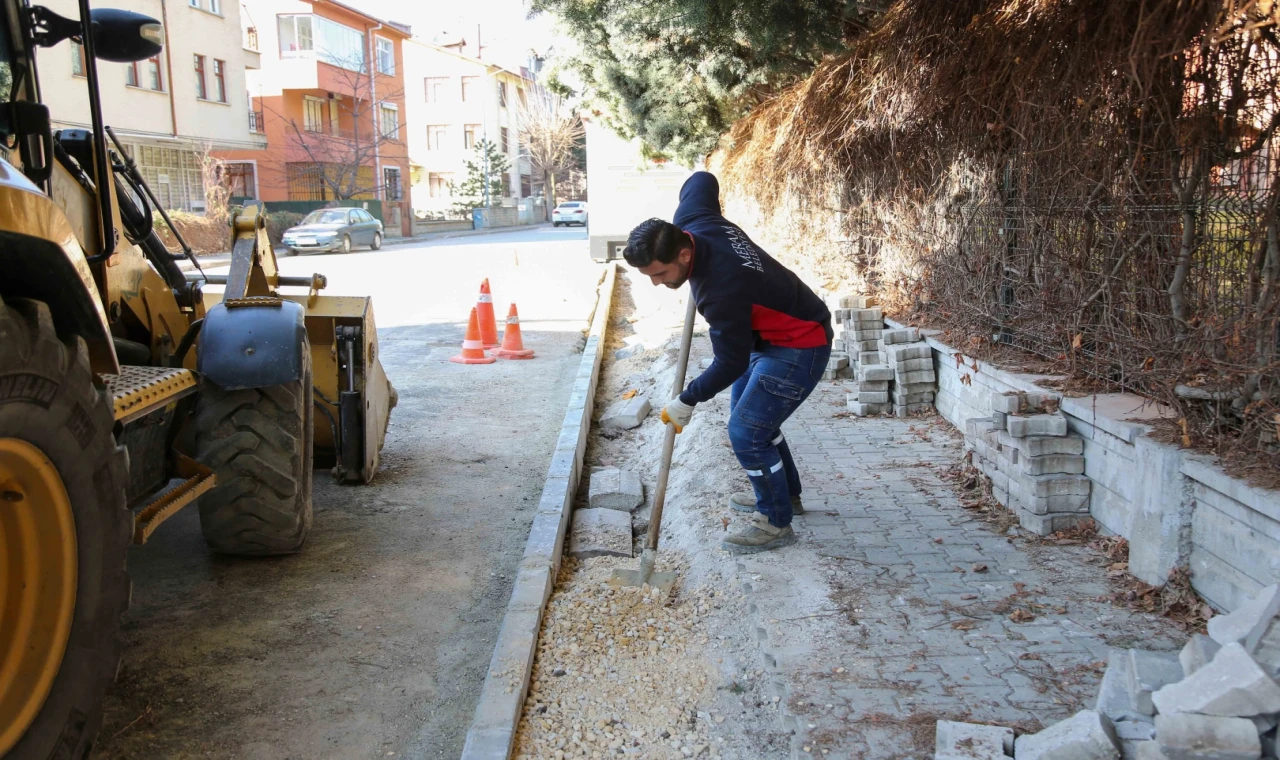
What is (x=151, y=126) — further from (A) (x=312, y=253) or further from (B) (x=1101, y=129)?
(B) (x=1101, y=129)

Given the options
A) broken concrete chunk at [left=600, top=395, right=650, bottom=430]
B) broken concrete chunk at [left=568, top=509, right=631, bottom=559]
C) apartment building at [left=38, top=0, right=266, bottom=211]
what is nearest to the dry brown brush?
broken concrete chunk at [left=600, top=395, right=650, bottom=430]

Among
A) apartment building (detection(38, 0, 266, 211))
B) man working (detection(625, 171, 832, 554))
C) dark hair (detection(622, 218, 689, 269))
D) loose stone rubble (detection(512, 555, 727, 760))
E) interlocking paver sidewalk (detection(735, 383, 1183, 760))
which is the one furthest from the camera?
apartment building (detection(38, 0, 266, 211))

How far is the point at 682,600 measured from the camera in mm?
4641

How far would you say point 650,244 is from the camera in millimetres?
4270

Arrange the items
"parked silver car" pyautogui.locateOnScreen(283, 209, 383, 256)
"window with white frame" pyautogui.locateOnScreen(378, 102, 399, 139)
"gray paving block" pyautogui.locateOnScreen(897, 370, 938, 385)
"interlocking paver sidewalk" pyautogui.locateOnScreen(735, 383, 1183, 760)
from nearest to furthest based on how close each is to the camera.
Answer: "interlocking paver sidewalk" pyautogui.locateOnScreen(735, 383, 1183, 760), "gray paving block" pyautogui.locateOnScreen(897, 370, 938, 385), "parked silver car" pyautogui.locateOnScreen(283, 209, 383, 256), "window with white frame" pyautogui.locateOnScreen(378, 102, 399, 139)

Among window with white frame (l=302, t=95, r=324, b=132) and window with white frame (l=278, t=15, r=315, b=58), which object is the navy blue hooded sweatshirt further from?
window with white frame (l=278, t=15, r=315, b=58)

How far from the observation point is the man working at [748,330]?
4.42m

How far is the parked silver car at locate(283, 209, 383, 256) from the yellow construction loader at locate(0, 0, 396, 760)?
2406 cm

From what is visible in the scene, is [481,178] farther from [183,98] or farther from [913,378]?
[913,378]

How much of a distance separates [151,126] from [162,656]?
102 feet

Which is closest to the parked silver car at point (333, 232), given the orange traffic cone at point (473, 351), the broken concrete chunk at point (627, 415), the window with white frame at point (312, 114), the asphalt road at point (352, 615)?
the window with white frame at point (312, 114)

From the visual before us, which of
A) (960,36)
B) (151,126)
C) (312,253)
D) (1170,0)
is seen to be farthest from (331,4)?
(1170,0)

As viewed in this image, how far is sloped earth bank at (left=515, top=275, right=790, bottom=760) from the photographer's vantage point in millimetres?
3484

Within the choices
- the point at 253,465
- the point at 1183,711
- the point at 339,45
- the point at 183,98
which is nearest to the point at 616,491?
the point at 253,465
